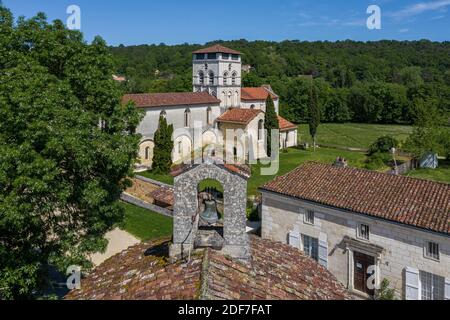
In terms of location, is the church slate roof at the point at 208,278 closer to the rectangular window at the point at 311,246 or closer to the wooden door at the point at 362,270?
the wooden door at the point at 362,270

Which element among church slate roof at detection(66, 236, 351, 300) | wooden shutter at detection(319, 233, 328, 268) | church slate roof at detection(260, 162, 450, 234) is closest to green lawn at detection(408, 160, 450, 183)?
church slate roof at detection(260, 162, 450, 234)

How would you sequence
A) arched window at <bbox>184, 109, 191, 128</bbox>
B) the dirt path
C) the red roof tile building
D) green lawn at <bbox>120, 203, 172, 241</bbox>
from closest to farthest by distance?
the red roof tile building → the dirt path → green lawn at <bbox>120, 203, 172, 241</bbox> → arched window at <bbox>184, 109, 191, 128</bbox>

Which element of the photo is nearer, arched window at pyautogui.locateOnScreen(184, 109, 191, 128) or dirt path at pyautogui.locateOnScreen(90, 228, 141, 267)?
dirt path at pyautogui.locateOnScreen(90, 228, 141, 267)

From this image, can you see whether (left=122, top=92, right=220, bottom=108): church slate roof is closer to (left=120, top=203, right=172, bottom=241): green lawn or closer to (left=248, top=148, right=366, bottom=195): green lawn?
(left=248, top=148, right=366, bottom=195): green lawn

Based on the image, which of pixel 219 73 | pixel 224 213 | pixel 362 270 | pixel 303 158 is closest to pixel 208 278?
pixel 224 213

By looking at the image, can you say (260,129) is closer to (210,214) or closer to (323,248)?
(323,248)
